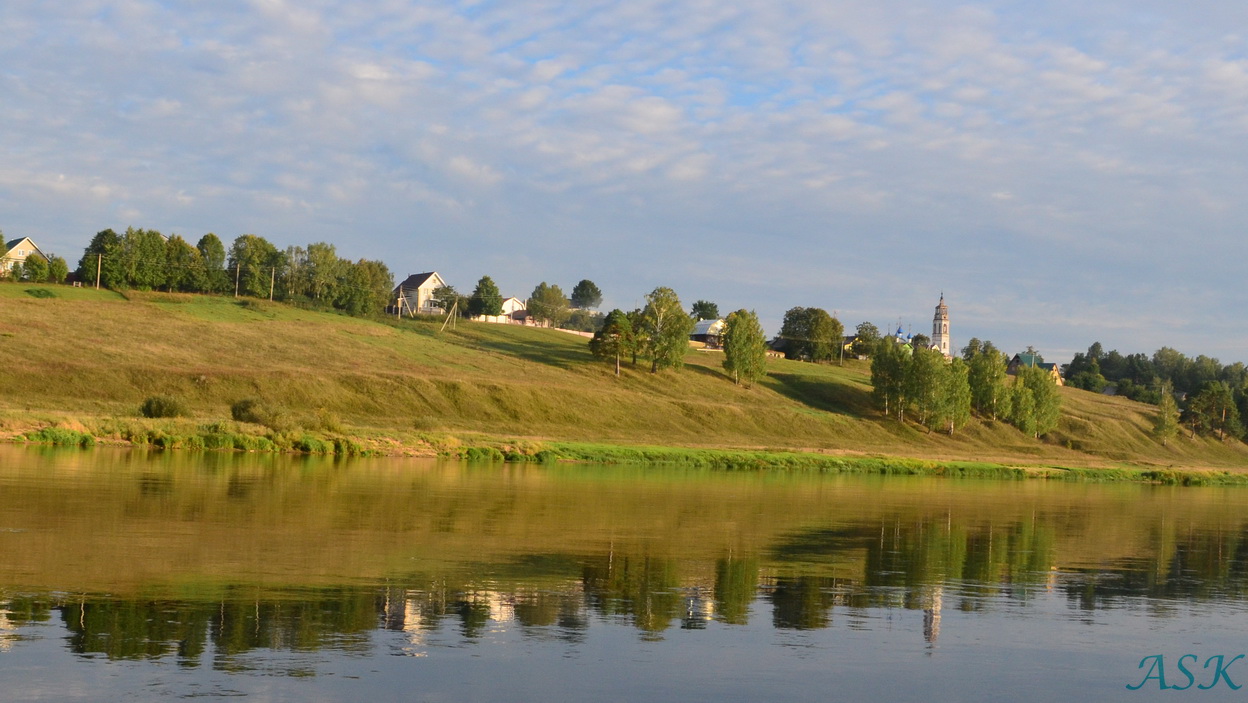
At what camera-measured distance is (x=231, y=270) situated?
148 m

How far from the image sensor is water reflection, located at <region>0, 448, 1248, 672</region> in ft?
44.0

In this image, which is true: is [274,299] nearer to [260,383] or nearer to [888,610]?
[260,383]

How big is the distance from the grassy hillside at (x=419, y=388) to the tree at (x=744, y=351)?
2877 mm

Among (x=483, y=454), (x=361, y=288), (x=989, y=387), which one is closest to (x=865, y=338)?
(x=989, y=387)

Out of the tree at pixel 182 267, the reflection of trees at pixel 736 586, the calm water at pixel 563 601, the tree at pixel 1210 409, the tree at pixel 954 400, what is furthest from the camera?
the tree at pixel 1210 409

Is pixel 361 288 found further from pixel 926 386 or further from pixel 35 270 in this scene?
pixel 926 386

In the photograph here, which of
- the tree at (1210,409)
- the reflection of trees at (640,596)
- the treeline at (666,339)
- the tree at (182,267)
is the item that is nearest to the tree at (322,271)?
the tree at (182,267)

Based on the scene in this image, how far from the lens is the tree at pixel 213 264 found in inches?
5600

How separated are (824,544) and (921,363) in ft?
333

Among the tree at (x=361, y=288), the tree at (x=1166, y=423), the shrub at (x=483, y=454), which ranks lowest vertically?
the shrub at (x=483, y=454)

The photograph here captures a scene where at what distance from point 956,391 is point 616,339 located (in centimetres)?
3745

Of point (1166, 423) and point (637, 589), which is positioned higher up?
point (1166, 423)

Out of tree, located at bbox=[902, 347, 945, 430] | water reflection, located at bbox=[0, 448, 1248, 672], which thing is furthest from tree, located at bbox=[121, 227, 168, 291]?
water reflection, located at bbox=[0, 448, 1248, 672]

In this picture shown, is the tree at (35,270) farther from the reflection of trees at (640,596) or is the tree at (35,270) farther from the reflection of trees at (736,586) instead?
the reflection of trees at (736,586)
